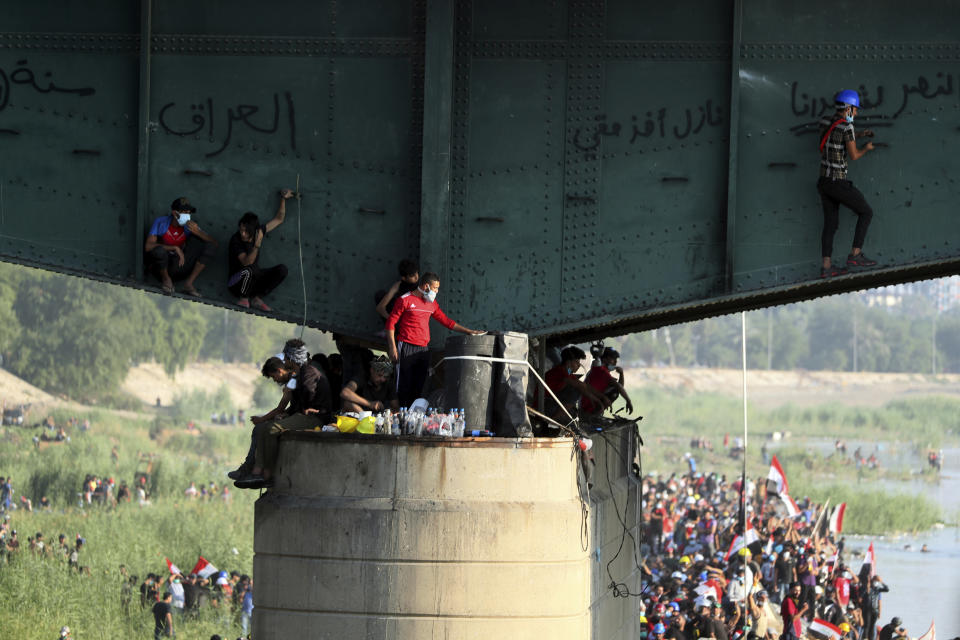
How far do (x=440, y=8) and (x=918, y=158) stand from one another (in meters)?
5.31

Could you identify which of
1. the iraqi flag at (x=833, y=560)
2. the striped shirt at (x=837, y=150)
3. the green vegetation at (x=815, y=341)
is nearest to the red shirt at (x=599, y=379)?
the striped shirt at (x=837, y=150)

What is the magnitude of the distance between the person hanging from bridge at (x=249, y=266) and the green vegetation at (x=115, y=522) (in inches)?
786

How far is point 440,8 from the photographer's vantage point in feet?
48.8

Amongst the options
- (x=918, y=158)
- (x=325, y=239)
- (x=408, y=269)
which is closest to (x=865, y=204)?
(x=918, y=158)

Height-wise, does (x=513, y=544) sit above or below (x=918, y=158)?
below

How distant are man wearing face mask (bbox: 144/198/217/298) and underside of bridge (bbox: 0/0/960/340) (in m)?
0.20

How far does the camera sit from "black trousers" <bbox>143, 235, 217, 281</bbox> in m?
14.8

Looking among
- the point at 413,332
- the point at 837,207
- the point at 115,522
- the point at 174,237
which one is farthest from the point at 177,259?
the point at 115,522

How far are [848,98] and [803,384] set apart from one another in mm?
104970

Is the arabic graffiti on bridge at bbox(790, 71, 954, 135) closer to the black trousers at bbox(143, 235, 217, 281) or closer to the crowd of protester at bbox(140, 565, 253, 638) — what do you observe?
the black trousers at bbox(143, 235, 217, 281)

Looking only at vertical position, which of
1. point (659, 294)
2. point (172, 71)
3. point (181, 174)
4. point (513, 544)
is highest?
point (172, 71)

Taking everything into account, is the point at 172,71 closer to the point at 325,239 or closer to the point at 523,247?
the point at 325,239

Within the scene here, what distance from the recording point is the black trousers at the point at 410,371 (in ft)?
47.7

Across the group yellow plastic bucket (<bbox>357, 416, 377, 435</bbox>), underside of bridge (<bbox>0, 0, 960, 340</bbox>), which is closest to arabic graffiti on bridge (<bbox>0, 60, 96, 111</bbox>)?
underside of bridge (<bbox>0, 0, 960, 340</bbox>)
